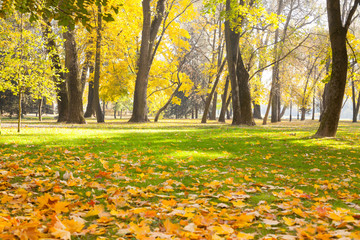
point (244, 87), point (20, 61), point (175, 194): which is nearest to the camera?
point (175, 194)

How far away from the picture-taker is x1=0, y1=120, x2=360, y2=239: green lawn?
Result: 2.67 metres

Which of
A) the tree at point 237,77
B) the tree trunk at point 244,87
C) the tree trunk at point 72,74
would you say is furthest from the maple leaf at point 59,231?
the tree trunk at point 72,74

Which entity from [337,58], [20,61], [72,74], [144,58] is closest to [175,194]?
[337,58]

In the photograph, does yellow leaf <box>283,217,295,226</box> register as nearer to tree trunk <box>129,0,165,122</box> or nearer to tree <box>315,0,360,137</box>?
tree <box>315,0,360,137</box>

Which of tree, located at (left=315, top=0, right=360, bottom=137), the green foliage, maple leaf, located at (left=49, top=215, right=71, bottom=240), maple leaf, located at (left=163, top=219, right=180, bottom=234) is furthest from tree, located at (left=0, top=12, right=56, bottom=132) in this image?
tree, located at (left=315, top=0, right=360, bottom=137)

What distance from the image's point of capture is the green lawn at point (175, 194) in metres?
2.67

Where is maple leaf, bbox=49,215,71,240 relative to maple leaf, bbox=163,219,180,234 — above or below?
above

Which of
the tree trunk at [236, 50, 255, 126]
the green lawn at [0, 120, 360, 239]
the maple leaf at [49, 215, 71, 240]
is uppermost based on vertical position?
the tree trunk at [236, 50, 255, 126]

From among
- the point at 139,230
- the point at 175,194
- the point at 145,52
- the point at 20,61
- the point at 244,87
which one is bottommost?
the point at 175,194

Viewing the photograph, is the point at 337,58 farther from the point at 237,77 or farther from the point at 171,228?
the point at 171,228

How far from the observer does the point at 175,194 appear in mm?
4145

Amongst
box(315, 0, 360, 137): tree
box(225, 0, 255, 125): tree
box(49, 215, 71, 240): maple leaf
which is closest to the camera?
box(49, 215, 71, 240): maple leaf

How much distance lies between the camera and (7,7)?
511cm

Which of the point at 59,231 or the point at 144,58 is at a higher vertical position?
the point at 144,58
